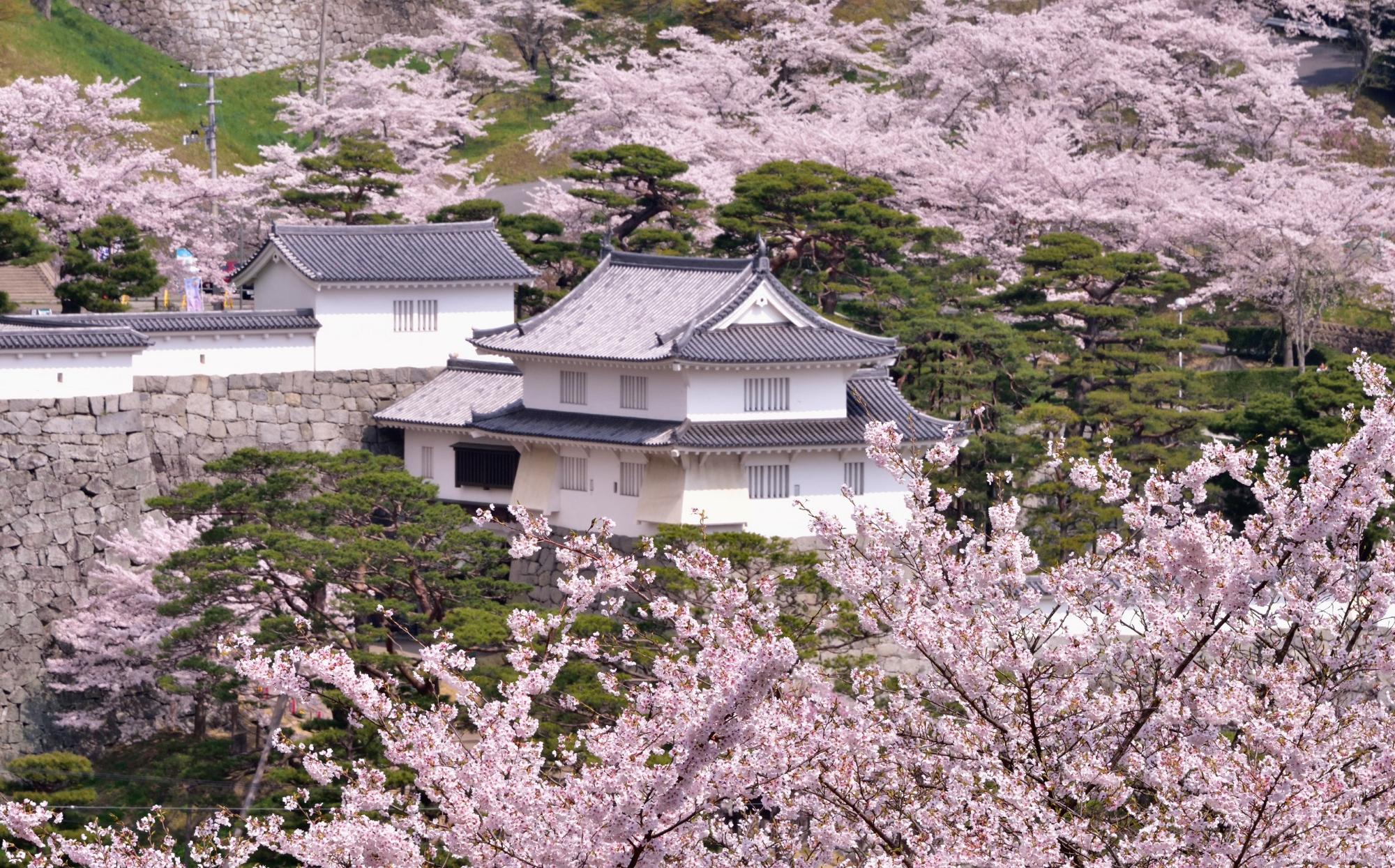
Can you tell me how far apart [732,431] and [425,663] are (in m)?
16.7

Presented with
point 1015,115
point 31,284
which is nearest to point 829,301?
point 1015,115

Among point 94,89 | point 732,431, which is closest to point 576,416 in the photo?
point 732,431

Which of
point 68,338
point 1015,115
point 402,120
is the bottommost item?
point 68,338

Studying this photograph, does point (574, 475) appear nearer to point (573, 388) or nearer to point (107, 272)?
point (573, 388)

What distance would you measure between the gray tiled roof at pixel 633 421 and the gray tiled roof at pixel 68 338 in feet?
14.4

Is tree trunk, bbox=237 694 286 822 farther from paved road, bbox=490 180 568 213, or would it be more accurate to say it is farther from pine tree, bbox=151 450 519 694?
paved road, bbox=490 180 568 213

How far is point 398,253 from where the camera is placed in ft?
109

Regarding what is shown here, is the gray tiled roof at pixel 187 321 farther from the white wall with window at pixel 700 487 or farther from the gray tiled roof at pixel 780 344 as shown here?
the gray tiled roof at pixel 780 344

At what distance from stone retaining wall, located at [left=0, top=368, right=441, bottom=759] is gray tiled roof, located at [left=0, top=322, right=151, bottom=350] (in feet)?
2.36

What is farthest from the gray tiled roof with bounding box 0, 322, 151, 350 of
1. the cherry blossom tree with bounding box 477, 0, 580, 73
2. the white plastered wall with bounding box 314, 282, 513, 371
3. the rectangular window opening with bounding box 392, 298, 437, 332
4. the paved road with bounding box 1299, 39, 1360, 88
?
the paved road with bounding box 1299, 39, 1360, 88

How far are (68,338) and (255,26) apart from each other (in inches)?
1132

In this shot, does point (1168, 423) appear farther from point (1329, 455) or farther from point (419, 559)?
point (1329, 455)

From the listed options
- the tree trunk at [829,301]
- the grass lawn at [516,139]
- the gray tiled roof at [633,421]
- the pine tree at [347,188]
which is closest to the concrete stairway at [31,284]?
the pine tree at [347,188]

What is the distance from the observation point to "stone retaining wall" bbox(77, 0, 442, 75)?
176 feet
